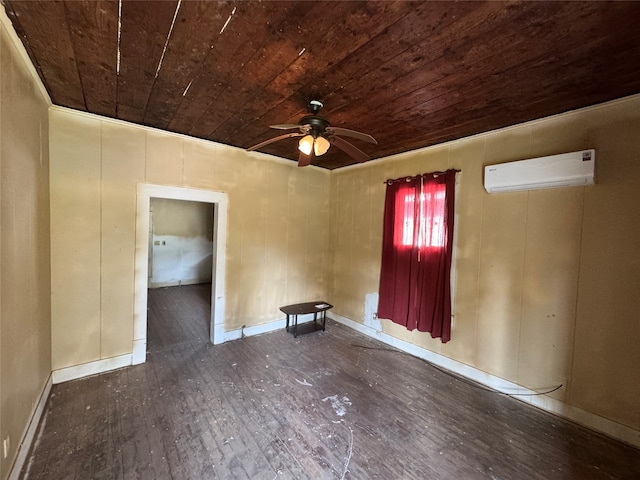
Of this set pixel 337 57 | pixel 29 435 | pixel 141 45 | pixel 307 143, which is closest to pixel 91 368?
pixel 29 435

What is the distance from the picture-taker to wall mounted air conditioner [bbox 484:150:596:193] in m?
2.11

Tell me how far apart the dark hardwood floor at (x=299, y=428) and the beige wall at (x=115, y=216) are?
0.53 metres

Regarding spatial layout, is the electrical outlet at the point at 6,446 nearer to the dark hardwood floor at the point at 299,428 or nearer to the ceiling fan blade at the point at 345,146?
the dark hardwood floor at the point at 299,428

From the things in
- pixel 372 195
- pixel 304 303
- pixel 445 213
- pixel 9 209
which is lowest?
pixel 304 303

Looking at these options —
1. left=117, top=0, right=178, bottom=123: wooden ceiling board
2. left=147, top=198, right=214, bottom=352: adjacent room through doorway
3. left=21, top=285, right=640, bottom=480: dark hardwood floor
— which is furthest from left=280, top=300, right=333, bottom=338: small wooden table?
left=117, top=0, right=178, bottom=123: wooden ceiling board

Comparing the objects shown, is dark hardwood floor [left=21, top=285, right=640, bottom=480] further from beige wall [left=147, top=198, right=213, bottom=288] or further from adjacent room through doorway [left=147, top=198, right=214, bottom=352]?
beige wall [left=147, top=198, right=213, bottom=288]

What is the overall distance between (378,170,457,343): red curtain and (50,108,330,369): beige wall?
1.82 m

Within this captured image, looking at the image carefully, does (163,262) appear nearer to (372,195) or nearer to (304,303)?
(304,303)

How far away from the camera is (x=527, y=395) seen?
2463mm

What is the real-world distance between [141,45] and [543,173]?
3.20 meters

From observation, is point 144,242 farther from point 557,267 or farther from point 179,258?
point 179,258

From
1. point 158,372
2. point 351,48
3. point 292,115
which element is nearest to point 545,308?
point 351,48

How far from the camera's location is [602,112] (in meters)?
2.10

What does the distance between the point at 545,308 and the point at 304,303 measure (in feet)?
10.1
